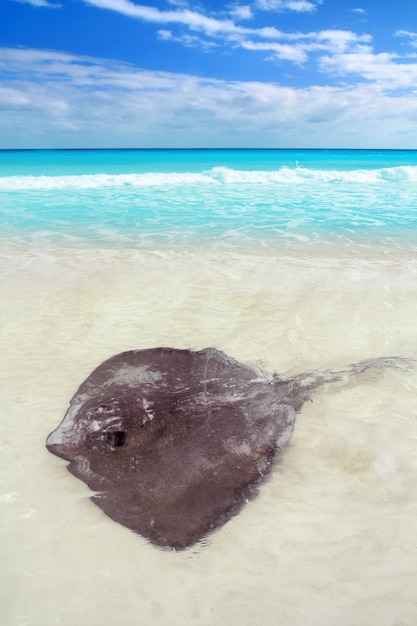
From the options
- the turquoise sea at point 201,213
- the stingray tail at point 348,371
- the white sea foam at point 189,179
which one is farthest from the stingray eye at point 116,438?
the white sea foam at point 189,179

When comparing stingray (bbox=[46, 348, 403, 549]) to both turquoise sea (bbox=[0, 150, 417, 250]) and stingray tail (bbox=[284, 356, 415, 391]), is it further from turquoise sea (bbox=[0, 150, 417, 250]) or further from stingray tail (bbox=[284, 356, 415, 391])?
turquoise sea (bbox=[0, 150, 417, 250])

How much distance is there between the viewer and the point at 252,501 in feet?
8.63

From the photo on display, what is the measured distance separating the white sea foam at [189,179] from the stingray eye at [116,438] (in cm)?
2031

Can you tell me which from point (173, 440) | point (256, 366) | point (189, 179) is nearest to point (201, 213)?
point (256, 366)

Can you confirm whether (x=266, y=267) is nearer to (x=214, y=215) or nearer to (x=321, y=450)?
(x=321, y=450)

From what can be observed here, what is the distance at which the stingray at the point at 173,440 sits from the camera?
2328mm

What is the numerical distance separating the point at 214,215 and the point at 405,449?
35.8 ft

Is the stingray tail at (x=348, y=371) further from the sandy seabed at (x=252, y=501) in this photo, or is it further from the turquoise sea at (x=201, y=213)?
the turquoise sea at (x=201, y=213)

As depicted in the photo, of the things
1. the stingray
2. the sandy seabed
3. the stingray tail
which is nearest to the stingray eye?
the stingray

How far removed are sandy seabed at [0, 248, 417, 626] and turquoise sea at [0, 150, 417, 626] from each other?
11mm

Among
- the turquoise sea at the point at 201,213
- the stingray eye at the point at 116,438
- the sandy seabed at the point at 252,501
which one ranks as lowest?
the sandy seabed at the point at 252,501

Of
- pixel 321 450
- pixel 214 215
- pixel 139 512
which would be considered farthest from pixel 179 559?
pixel 214 215

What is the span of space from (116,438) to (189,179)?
23.7 m

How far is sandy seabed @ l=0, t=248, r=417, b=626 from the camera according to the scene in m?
2.14
